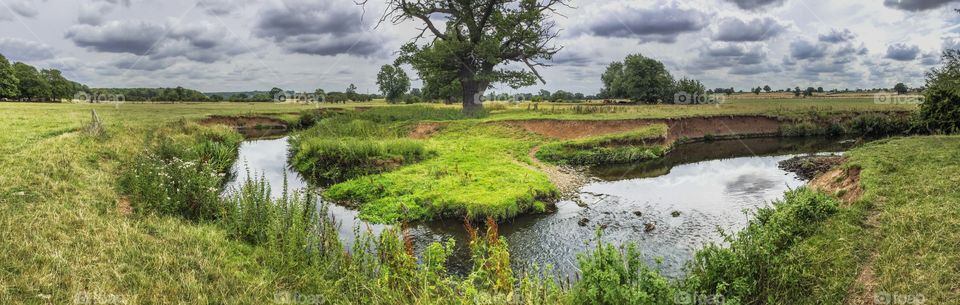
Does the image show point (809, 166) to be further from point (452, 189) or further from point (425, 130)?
point (425, 130)

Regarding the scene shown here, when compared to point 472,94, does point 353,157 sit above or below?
below

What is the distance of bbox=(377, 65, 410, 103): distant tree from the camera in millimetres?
93688

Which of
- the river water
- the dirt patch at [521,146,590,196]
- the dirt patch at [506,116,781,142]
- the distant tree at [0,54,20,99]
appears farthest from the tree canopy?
the distant tree at [0,54,20,99]

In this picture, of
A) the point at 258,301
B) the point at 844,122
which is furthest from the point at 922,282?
the point at 844,122

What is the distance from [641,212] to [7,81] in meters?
73.8

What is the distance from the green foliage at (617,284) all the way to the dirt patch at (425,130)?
23969 mm

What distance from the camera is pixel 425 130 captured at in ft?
101

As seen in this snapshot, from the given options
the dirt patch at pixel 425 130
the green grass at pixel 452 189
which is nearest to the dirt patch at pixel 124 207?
the green grass at pixel 452 189

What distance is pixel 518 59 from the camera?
36.5 meters

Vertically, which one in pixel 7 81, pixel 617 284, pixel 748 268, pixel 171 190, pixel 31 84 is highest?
pixel 31 84

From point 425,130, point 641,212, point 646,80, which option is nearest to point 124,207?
point 641,212

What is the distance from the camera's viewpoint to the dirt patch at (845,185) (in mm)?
9234

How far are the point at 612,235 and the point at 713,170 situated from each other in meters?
12.7

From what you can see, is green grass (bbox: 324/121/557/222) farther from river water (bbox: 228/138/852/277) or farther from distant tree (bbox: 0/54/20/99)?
distant tree (bbox: 0/54/20/99)
